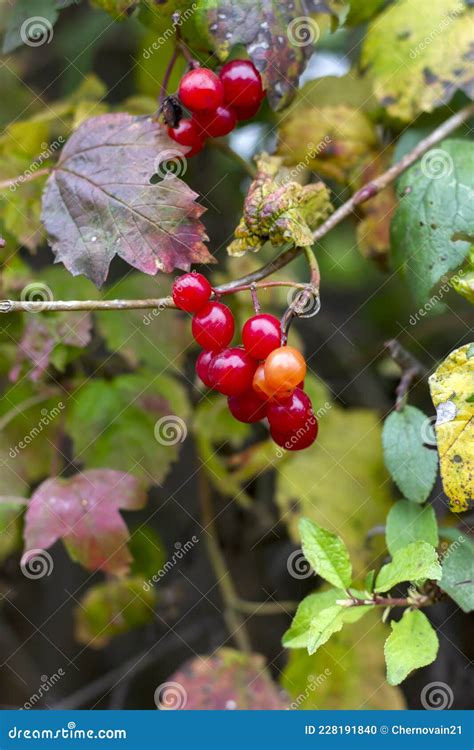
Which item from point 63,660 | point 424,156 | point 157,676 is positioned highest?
point 424,156

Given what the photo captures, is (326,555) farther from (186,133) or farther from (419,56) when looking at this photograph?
(419,56)

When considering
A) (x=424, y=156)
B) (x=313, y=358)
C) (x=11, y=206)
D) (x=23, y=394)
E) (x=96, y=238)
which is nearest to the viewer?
(x=96, y=238)

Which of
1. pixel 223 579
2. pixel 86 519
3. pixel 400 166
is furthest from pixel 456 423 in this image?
pixel 223 579

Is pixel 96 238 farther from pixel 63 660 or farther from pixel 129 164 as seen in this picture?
pixel 63 660

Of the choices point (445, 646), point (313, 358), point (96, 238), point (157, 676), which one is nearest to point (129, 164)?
point (96, 238)

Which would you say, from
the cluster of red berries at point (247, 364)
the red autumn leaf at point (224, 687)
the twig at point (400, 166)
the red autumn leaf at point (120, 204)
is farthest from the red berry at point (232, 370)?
the red autumn leaf at point (224, 687)
